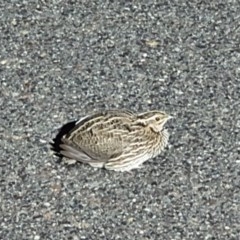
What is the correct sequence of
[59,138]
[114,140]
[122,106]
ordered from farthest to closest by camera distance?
[122,106]
[59,138]
[114,140]

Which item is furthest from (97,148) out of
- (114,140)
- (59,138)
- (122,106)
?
(122,106)

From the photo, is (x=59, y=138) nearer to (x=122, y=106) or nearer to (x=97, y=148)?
(x=97, y=148)

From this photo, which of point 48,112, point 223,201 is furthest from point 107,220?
point 48,112

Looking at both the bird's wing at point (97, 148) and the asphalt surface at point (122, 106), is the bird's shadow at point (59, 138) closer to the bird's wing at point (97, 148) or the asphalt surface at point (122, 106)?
the asphalt surface at point (122, 106)

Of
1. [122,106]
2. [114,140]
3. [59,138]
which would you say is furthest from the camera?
[122,106]

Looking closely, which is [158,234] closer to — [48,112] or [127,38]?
[48,112]

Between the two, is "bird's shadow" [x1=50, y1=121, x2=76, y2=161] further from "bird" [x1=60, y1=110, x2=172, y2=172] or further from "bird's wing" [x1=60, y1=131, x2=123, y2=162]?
"bird's wing" [x1=60, y1=131, x2=123, y2=162]

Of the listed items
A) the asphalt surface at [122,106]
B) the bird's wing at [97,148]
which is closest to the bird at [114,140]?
the bird's wing at [97,148]
